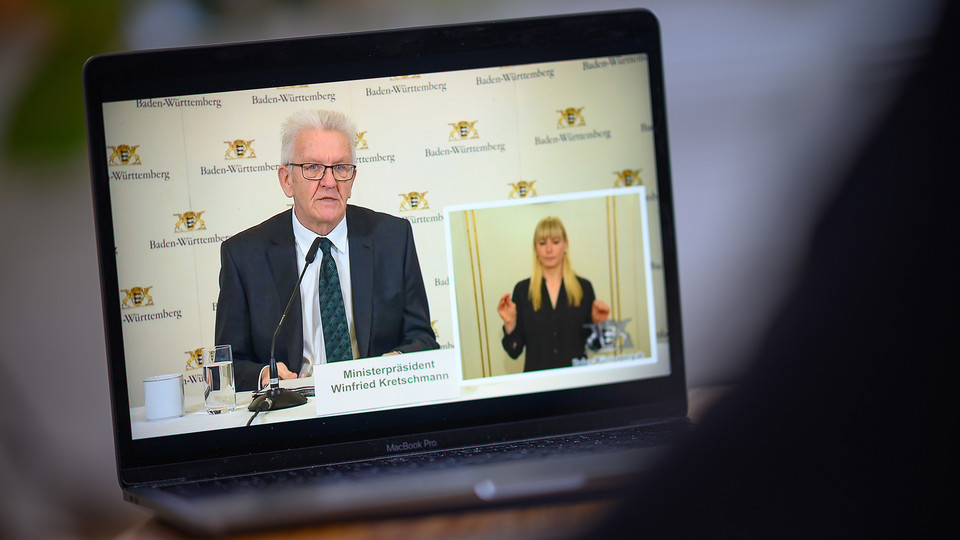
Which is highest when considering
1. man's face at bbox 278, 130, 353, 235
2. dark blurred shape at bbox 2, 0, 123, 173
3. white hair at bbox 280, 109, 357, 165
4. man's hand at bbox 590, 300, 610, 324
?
dark blurred shape at bbox 2, 0, 123, 173

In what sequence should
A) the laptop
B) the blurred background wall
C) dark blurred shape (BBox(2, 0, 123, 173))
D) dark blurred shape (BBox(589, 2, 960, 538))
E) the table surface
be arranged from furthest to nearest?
1. the blurred background wall
2. dark blurred shape (BBox(2, 0, 123, 173))
3. the laptop
4. the table surface
5. dark blurred shape (BBox(589, 2, 960, 538))

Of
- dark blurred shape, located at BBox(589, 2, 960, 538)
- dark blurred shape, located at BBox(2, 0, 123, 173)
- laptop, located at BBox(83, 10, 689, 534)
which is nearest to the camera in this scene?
dark blurred shape, located at BBox(589, 2, 960, 538)

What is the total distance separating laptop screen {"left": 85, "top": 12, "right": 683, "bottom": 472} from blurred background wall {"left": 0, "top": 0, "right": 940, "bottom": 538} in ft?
0.85

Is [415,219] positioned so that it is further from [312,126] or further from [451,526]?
[451,526]

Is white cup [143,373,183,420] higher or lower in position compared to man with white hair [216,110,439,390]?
lower

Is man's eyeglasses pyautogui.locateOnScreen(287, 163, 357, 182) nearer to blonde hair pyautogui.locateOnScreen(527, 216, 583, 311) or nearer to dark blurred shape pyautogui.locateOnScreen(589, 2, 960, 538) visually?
blonde hair pyautogui.locateOnScreen(527, 216, 583, 311)

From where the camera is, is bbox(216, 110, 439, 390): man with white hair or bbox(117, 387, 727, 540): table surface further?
bbox(216, 110, 439, 390): man with white hair

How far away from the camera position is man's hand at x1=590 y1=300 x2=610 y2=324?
0.83m

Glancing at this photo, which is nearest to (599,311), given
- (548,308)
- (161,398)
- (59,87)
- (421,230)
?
(548,308)

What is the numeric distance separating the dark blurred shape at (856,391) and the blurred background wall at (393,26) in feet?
2.68

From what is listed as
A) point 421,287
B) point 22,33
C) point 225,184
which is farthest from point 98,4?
point 421,287

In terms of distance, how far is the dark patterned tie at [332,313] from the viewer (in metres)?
0.79

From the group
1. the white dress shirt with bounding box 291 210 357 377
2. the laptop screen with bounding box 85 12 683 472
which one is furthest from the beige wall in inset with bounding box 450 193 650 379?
the white dress shirt with bounding box 291 210 357 377

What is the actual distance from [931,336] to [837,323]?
0.03 meters
